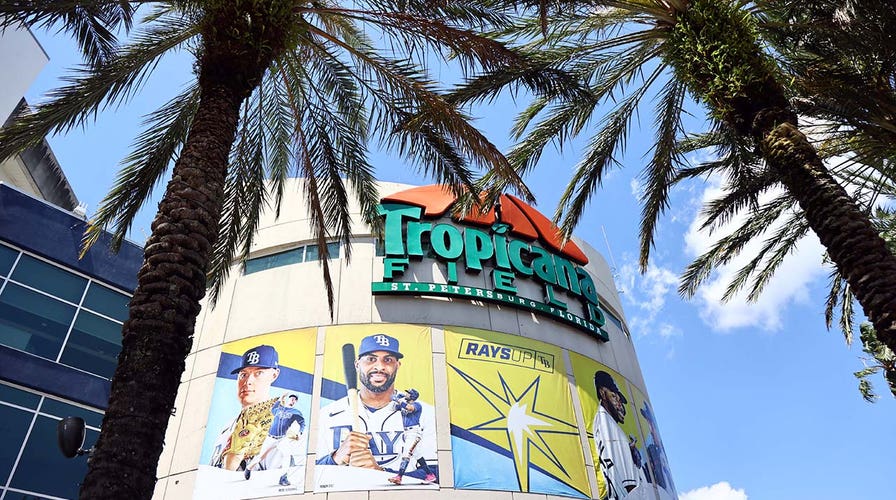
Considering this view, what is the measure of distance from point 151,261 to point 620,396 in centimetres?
1687

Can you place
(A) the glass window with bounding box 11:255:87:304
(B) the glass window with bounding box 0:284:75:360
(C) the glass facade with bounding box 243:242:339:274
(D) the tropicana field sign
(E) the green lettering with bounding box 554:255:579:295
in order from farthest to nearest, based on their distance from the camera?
(E) the green lettering with bounding box 554:255:579:295
(C) the glass facade with bounding box 243:242:339:274
(D) the tropicana field sign
(A) the glass window with bounding box 11:255:87:304
(B) the glass window with bounding box 0:284:75:360

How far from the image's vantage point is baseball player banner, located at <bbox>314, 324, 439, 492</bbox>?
13656 millimetres

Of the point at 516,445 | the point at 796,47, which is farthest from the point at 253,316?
the point at 796,47

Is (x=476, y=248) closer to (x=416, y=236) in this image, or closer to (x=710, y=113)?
(x=416, y=236)

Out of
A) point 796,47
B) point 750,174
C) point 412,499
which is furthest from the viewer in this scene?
point 412,499

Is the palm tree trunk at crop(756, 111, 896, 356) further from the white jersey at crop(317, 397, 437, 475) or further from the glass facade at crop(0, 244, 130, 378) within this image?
the glass facade at crop(0, 244, 130, 378)

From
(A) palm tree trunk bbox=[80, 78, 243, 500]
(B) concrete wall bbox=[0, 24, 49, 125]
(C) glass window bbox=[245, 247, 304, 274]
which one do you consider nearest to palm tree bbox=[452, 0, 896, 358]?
(A) palm tree trunk bbox=[80, 78, 243, 500]

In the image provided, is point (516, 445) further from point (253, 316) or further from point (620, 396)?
point (253, 316)

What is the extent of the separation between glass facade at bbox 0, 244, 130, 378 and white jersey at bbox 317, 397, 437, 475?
7.69 m

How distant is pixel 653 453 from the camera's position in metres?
18.5

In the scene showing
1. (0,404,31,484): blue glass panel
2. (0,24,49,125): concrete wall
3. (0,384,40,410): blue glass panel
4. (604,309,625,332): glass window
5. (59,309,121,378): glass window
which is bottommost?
(0,404,31,484): blue glass panel

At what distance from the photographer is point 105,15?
8.16m

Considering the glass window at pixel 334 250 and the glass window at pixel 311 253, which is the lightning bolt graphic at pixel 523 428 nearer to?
the glass window at pixel 334 250

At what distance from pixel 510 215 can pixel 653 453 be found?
9221 millimetres
